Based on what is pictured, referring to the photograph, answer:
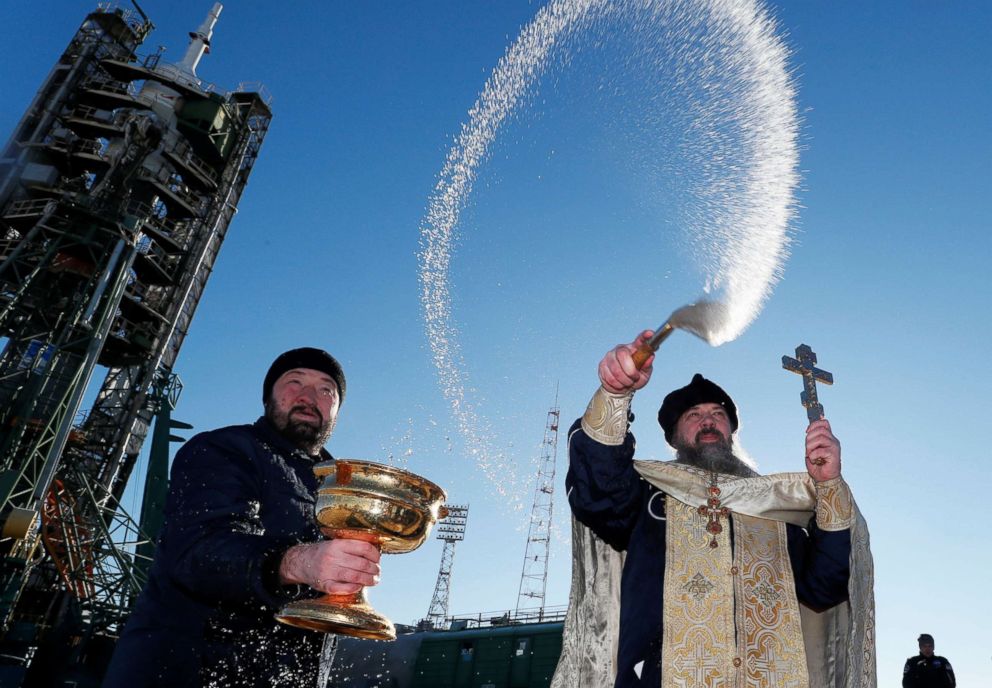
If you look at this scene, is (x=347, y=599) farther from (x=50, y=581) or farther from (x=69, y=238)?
(x=69, y=238)

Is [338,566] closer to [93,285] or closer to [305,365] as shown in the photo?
[305,365]

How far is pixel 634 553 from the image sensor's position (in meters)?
3.35

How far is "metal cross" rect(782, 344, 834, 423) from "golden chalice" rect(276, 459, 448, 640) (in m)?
2.46

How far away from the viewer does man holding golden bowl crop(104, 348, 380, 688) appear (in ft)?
7.60

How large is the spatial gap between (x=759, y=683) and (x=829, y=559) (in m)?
0.69

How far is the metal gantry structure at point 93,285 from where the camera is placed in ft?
61.3

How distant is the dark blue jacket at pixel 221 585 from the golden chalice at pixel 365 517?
0.21 metres

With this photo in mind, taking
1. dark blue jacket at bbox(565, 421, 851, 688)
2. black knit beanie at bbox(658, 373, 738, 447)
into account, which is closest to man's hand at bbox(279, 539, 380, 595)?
dark blue jacket at bbox(565, 421, 851, 688)

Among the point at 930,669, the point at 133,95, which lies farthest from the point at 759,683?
the point at 133,95

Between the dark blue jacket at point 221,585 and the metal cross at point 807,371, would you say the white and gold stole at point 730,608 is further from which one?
the dark blue jacket at point 221,585

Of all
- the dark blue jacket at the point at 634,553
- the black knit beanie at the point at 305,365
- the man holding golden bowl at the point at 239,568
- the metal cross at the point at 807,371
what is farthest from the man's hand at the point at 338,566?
the metal cross at the point at 807,371

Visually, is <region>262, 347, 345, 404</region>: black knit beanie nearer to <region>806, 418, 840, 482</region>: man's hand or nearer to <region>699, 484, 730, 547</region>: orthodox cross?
<region>699, 484, 730, 547</region>: orthodox cross

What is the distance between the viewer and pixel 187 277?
2922cm

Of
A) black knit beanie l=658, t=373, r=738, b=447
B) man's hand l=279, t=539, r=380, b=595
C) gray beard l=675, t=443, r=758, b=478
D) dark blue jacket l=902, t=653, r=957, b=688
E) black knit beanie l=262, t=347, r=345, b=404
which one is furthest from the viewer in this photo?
dark blue jacket l=902, t=653, r=957, b=688
